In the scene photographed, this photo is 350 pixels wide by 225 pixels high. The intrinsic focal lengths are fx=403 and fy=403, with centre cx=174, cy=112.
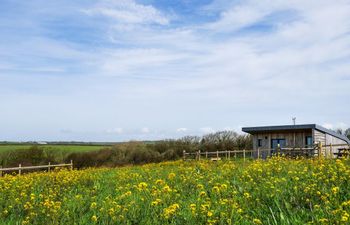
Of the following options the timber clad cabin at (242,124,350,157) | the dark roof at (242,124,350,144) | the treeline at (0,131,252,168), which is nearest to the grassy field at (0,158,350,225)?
the dark roof at (242,124,350,144)

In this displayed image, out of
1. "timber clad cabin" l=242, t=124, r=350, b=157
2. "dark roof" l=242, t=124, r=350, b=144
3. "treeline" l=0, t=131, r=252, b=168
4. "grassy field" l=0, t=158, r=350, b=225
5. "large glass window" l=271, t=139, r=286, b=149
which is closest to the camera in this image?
"grassy field" l=0, t=158, r=350, b=225

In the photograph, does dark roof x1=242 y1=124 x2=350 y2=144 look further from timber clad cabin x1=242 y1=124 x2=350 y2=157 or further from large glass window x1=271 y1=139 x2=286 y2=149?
large glass window x1=271 y1=139 x2=286 y2=149

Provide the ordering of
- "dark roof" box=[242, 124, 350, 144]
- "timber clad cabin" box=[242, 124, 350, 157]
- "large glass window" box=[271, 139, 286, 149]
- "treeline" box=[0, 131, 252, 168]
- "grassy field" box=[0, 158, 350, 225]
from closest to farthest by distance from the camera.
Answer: "grassy field" box=[0, 158, 350, 225], "dark roof" box=[242, 124, 350, 144], "timber clad cabin" box=[242, 124, 350, 157], "large glass window" box=[271, 139, 286, 149], "treeline" box=[0, 131, 252, 168]

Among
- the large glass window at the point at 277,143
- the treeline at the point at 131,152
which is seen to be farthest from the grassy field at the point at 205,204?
the treeline at the point at 131,152

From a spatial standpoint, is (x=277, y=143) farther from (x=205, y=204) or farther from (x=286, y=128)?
(x=205, y=204)

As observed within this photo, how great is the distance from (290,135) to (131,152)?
1791 centimetres

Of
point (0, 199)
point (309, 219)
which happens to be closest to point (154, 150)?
point (0, 199)

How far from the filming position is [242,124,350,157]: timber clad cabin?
3133 cm

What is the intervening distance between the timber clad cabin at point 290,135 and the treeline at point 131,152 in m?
12.7

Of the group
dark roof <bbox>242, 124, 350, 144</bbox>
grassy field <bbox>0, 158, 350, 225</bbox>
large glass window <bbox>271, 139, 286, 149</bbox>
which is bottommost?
grassy field <bbox>0, 158, 350, 225</bbox>

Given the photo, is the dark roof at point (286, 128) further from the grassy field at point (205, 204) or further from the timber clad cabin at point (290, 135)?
the grassy field at point (205, 204)

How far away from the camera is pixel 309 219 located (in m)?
6.17

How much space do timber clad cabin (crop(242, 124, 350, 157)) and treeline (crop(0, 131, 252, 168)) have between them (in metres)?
12.7

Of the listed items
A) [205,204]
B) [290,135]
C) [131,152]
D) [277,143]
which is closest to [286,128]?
[290,135]
